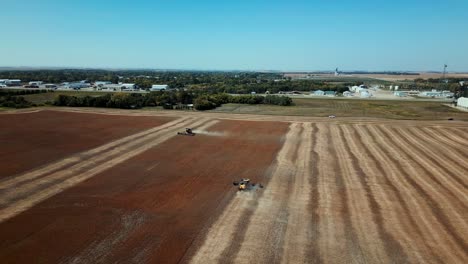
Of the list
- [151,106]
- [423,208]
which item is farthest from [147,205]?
[151,106]

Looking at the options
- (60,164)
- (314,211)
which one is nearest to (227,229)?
(314,211)

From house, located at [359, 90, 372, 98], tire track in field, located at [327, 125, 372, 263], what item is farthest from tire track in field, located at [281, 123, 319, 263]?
house, located at [359, 90, 372, 98]

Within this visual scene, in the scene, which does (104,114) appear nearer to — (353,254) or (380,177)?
(380,177)

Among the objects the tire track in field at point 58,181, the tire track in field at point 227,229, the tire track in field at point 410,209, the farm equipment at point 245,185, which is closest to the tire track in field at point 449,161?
the tire track in field at point 410,209

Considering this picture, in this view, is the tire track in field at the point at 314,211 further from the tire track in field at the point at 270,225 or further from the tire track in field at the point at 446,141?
the tire track in field at the point at 446,141

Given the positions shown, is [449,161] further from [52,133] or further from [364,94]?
[364,94]

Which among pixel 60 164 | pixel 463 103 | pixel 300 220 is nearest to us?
pixel 300 220

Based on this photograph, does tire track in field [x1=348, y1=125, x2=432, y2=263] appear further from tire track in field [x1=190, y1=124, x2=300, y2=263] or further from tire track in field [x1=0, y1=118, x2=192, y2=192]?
tire track in field [x1=0, y1=118, x2=192, y2=192]
